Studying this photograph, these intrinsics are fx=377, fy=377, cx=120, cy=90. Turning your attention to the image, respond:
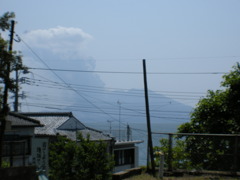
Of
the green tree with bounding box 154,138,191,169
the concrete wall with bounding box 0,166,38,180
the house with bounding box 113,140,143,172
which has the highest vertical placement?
the green tree with bounding box 154,138,191,169

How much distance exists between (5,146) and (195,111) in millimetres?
9784

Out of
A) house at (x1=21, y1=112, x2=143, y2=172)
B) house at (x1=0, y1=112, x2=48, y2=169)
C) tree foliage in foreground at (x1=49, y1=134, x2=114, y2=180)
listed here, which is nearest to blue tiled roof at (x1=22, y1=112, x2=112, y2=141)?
house at (x1=21, y1=112, x2=143, y2=172)

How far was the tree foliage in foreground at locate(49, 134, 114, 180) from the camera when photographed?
11.9m

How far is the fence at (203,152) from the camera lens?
1242 centimetres

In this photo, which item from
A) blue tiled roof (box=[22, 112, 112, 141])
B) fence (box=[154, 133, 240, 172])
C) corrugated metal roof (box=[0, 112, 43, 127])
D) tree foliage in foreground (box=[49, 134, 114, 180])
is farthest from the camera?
blue tiled roof (box=[22, 112, 112, 141])

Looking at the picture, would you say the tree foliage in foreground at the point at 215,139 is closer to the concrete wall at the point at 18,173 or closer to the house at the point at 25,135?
the concrete wall at the point at 18,173

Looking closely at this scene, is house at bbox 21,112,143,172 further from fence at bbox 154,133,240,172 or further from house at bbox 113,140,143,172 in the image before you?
fence at bbox 154,133,240,172

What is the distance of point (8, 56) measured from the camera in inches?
370

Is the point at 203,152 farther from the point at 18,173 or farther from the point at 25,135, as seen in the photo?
the point at 25,135

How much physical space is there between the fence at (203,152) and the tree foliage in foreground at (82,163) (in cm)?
236

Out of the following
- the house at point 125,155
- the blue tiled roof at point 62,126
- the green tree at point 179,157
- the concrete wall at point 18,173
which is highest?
the blue tiled roof at point 62,126

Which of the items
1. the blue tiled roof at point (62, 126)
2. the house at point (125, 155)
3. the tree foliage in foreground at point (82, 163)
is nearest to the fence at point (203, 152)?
the tree foliage in foreground at point (82, 163)

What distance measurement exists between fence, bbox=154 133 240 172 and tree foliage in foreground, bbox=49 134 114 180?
2.36 m

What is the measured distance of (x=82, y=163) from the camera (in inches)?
476
